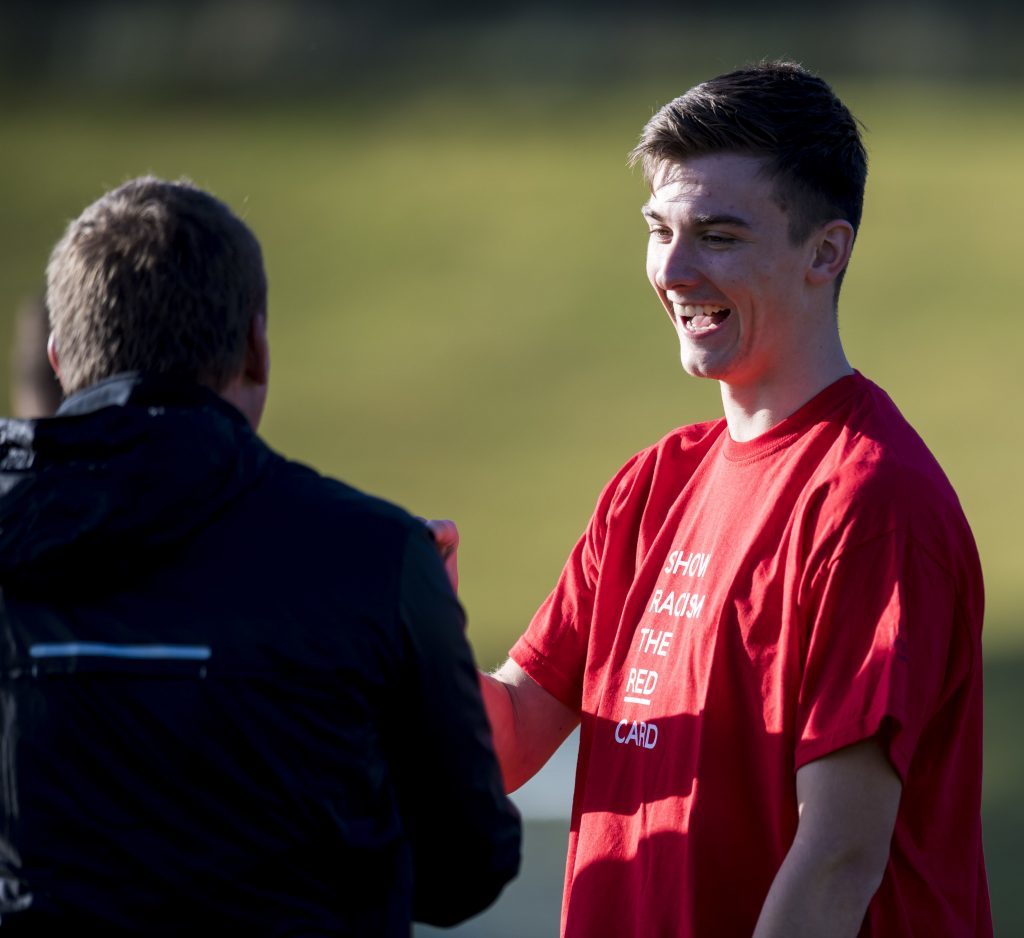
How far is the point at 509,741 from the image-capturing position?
7.41ft

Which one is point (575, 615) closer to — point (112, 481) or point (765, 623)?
point (765, 623)

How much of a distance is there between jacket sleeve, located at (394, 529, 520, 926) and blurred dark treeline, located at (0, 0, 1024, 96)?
43.0 ft

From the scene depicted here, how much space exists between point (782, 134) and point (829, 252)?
6.6 inches

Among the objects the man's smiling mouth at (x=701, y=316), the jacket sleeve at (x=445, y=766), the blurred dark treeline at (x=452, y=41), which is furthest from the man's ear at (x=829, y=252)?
the blurred dark treeline at (x=452, y=41)

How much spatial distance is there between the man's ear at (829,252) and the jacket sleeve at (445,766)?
0.81 m

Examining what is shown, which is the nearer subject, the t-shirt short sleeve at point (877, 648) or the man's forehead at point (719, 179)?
the t-shirt short sleeve at point (877, 648)

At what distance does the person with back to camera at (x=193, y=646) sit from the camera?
1412 millimetres

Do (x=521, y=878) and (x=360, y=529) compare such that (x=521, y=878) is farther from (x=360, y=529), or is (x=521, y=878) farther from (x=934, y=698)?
(x=360, y=529)

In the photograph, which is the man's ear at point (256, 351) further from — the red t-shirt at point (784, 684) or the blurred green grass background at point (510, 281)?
the blurred green grass background at point (510, 281)

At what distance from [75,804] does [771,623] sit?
854 mm

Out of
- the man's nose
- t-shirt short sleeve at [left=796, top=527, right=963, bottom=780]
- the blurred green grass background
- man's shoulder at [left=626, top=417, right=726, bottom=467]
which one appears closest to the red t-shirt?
t-shirt short sleeve at [left=796, top=527, right=963, bottom=780]

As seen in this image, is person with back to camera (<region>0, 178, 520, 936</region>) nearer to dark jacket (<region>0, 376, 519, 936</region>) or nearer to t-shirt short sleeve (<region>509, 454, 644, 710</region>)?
dark jacket (<region>0, 376, 519, 936</region>)

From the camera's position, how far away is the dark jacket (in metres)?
1.41

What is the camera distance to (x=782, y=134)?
2.05 metres
